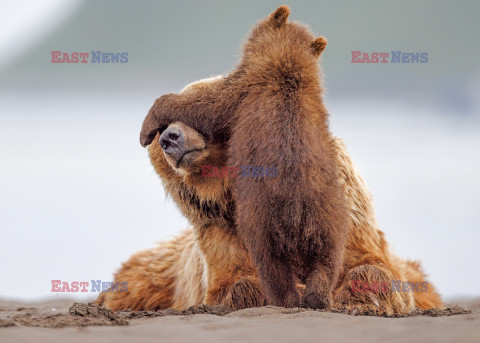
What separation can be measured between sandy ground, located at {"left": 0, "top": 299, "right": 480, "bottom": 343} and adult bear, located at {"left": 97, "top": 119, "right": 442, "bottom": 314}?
4.00 feet

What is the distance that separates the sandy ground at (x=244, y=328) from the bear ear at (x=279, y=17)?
6.74 ft

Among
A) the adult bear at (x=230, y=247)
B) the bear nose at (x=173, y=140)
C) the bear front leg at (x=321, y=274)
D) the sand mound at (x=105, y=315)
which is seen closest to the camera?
the sand mound at (x=105, y=315)

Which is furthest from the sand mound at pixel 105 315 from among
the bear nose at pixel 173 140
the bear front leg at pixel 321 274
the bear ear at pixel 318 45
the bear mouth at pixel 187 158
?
the bear ear at pixel 318 45

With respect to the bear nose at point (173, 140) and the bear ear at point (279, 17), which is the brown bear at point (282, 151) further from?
→ the bear nose at point (173, 140)

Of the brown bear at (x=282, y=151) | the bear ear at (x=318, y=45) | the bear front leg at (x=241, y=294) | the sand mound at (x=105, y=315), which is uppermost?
the bear ear at (x=318, y=45)

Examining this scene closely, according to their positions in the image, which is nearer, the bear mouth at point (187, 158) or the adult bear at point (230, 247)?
the bear mouth at point (187, 158)

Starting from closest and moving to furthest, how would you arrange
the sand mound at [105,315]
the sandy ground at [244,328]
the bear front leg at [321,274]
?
the sandy ground at [244,328]
the sand mound at [105,315]
the bear front leg at [321,274]

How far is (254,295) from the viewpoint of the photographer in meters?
5.26

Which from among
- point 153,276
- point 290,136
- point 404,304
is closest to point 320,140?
point 290,136

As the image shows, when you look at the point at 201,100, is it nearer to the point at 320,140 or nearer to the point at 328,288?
the point at 320,140

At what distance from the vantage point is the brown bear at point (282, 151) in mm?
3994

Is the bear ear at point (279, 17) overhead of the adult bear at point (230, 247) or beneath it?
overhead

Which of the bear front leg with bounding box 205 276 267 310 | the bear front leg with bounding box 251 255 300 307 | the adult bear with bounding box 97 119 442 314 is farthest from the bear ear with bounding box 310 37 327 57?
the bear front leg with bounding box 205 276 267 310

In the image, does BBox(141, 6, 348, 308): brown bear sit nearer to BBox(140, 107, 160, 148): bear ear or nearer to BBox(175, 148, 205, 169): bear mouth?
BBox(140, 107, 160, 148): bear ear
